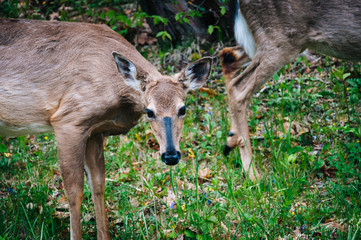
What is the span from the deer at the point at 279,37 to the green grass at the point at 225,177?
0.89ft

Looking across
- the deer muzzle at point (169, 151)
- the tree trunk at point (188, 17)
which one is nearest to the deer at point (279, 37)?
the deer muzzle at point (169, 151)

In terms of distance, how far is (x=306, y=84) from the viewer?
6258mm

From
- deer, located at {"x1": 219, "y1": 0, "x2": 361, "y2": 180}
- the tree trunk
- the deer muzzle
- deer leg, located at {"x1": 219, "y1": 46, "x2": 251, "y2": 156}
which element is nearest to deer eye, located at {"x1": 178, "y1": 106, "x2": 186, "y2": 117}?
the deer muzzle

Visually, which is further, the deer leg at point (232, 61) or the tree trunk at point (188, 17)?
the tree trunk at point (188, 17)

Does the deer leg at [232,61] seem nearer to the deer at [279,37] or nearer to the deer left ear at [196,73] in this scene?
the deer at [279,37]

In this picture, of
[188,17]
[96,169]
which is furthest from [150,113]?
[188,17]

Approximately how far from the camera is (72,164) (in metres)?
3.77

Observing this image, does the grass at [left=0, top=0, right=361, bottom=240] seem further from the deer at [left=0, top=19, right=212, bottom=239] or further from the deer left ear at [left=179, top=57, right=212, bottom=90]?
the deer left ear at [left=179, top=57, right=212, bottom=90]

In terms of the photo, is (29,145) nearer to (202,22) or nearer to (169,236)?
(169,236)

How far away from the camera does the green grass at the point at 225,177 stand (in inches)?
148

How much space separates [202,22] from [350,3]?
326 cm

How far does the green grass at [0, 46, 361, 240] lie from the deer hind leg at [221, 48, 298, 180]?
0.16 m

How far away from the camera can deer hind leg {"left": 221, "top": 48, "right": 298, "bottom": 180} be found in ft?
16.2

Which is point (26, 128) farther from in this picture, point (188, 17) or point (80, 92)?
point (188, 17)
